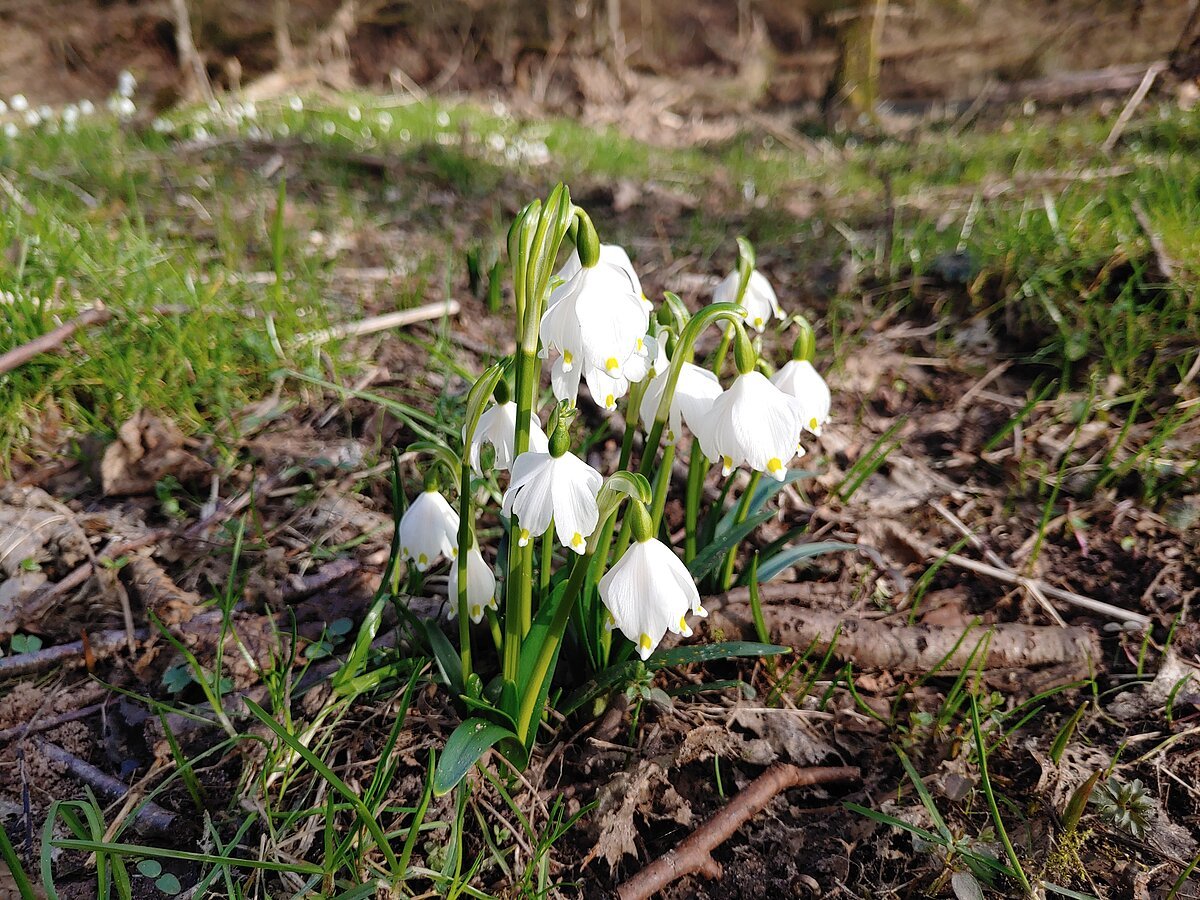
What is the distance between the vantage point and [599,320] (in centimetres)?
104

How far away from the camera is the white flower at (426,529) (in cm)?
134

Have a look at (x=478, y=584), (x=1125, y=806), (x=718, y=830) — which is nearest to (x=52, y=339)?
(x=478, y=584)

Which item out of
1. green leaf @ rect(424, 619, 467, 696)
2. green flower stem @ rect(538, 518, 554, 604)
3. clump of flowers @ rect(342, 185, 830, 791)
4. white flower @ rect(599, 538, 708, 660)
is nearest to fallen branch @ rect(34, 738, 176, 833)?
clump of flowers @ rect(342, 185, 830, 791)

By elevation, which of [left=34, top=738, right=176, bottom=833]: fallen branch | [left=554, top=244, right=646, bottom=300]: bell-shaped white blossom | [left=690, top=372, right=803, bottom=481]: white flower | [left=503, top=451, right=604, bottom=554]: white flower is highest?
[left=554, top=244, right=646, bottom=300]: bell-shaped white blossom

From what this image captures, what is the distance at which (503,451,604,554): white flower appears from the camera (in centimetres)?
107

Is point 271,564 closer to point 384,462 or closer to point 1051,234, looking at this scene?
point 384,462

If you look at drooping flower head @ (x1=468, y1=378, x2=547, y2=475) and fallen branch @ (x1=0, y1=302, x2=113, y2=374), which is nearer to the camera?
drooping flower head @ (x1=468, y1=378, x2=547, y2=475)

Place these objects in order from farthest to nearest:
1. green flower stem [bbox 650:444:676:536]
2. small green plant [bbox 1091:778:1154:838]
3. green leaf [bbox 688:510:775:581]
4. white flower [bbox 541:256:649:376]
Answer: green leaf [bbox 688:510:775:581] → green flower stem [bbox 650:444:676:536] → small green plant [bbox 1091:778:1154:838] → white flower [bbox 541:256:649:376]

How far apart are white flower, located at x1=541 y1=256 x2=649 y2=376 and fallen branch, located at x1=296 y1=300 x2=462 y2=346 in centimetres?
148

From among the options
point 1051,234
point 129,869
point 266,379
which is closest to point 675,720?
point 129,869

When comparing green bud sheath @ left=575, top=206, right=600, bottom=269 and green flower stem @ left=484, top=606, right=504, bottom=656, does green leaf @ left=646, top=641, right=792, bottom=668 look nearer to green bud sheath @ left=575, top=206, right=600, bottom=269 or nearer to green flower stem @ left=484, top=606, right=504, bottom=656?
green flower stem @ left=484, top=606, right=504, bottom=656

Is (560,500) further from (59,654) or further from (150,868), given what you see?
(59,654)

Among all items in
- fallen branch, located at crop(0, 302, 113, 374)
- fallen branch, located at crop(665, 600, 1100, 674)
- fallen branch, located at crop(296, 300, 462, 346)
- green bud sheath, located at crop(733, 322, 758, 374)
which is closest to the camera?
green bud sheath, located at crop(733, 322, 758, 374)

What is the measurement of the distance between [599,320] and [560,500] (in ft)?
0.87
